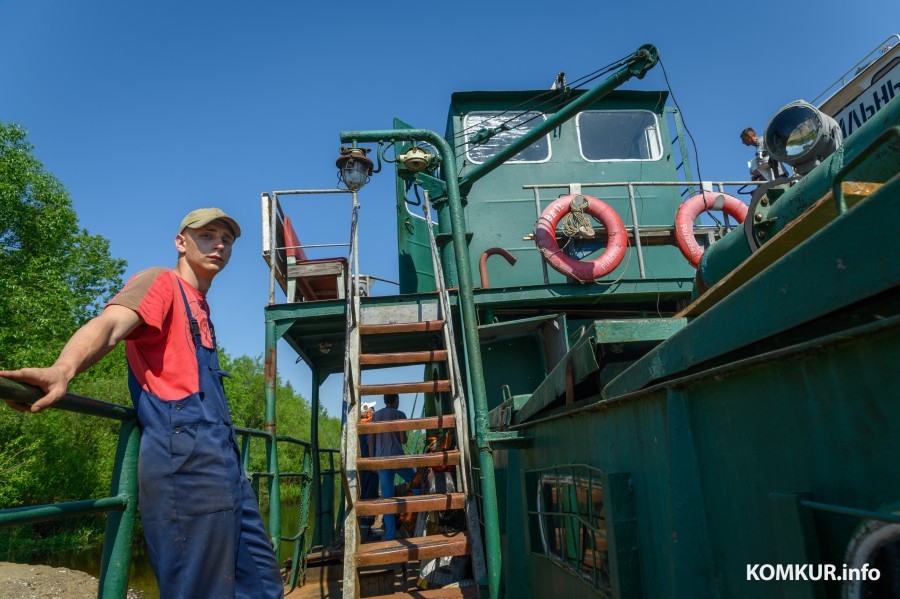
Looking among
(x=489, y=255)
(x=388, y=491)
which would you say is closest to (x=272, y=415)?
(x=388, y=491)

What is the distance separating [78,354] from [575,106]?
5.23 m

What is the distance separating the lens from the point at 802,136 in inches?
96.3

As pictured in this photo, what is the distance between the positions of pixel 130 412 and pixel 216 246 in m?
0.66

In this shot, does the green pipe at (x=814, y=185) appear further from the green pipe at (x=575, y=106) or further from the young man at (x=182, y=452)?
the green pipe at (x=575, y=106)

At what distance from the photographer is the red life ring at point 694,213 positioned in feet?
22.7

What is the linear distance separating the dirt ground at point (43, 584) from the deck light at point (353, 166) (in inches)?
421

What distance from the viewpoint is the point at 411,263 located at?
27.5ft

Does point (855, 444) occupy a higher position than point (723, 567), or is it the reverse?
point (855, 444)

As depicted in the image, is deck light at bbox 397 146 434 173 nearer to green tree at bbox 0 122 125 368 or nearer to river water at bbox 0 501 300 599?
river water at bbox 0 501 300 599

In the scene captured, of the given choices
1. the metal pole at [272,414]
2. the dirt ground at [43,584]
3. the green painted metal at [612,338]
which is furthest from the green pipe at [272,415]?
the dirt ground at [43,584]

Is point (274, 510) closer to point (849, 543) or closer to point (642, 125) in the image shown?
point (849, 543)

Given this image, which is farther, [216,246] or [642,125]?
[642,125]

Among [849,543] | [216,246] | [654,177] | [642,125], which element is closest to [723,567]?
[849,543]

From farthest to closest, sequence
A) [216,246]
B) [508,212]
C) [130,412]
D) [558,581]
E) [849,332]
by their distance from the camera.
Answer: [508,212], [558,581], [216,246], [130,412], [849,332]
